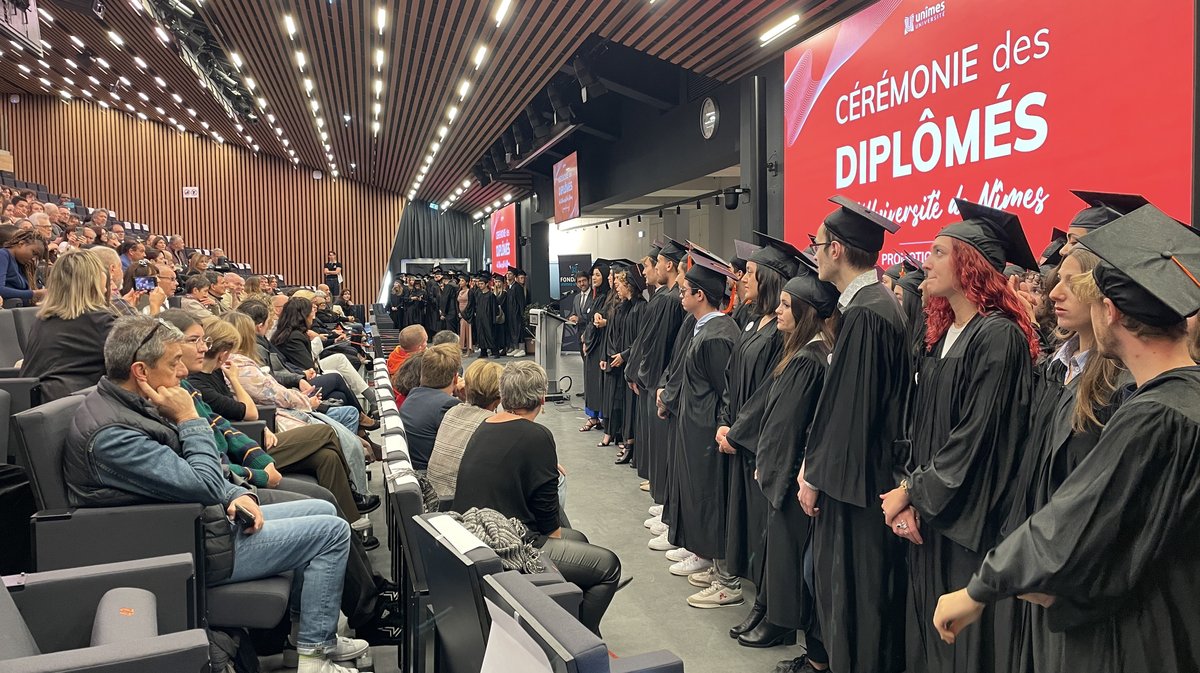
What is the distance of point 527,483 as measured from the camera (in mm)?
2691

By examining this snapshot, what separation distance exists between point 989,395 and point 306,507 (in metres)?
2.26

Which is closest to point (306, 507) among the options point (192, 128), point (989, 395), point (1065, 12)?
point (989, 395)

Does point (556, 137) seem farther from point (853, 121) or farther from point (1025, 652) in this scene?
point (1025, 652)

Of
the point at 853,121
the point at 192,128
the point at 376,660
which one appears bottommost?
the point at 376,660

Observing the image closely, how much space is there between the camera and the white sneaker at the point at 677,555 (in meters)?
4.03

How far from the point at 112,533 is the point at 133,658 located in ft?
3.15

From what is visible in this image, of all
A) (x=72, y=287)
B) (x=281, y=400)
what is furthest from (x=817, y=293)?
(x=72, y=287)

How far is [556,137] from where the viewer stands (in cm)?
1142

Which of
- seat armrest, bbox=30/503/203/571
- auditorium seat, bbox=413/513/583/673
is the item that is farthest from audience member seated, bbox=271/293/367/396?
auditorium seat, bbox=413/513/583/673

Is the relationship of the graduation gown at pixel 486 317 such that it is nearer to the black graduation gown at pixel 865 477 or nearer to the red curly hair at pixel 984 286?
the black graduation gown at pixel 865 477

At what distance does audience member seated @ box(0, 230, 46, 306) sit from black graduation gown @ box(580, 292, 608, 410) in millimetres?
4208

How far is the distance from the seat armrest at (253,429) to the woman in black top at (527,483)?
140 cm

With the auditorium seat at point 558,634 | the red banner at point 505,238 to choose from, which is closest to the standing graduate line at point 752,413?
the auditorium seat at point 558,634

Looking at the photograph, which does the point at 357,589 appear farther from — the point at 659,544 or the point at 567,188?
the point at 567,188
